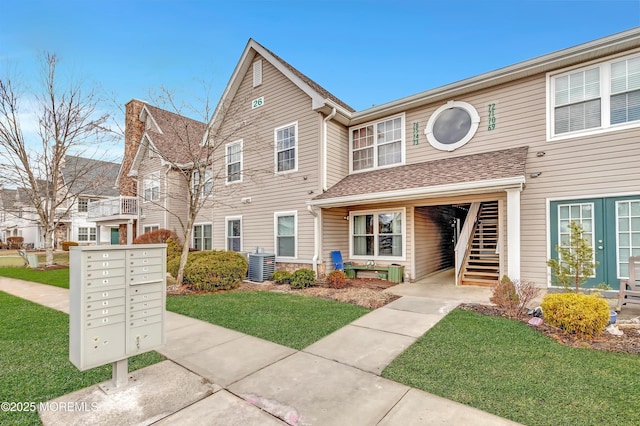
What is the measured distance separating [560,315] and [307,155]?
8.01 meters

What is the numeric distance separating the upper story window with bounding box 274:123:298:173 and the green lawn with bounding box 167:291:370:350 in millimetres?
5022

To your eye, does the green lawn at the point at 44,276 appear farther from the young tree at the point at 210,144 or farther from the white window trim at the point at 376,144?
the white window trim at the point at 376,144

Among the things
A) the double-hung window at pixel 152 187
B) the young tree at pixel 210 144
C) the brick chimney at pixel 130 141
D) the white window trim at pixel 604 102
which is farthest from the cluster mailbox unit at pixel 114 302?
the brick chimney at pixel 130 141

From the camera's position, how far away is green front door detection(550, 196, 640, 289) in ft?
21.0

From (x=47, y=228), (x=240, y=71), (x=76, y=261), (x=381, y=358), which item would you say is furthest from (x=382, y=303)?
(x=47, y=228)

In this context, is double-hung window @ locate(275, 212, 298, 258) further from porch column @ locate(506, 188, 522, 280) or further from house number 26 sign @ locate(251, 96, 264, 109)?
porch column @ locate(506, 188, 522, 280)

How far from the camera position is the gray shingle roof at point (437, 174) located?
280 inches

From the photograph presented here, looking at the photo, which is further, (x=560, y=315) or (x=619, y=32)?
(x=619, y=32)

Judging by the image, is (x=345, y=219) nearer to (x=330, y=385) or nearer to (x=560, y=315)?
(x=560, y=315)

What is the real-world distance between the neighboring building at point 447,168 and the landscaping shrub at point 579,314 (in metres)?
2.40

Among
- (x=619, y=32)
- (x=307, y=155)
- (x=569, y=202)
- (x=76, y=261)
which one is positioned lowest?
(x=76, y=261)

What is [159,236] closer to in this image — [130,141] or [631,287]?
[130,141]

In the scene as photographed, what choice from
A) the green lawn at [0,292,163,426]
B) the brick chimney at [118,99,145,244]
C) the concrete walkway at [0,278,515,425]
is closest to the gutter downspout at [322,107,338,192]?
the concrete walkway at [0,278,515,425]

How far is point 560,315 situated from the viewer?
4500 mm
